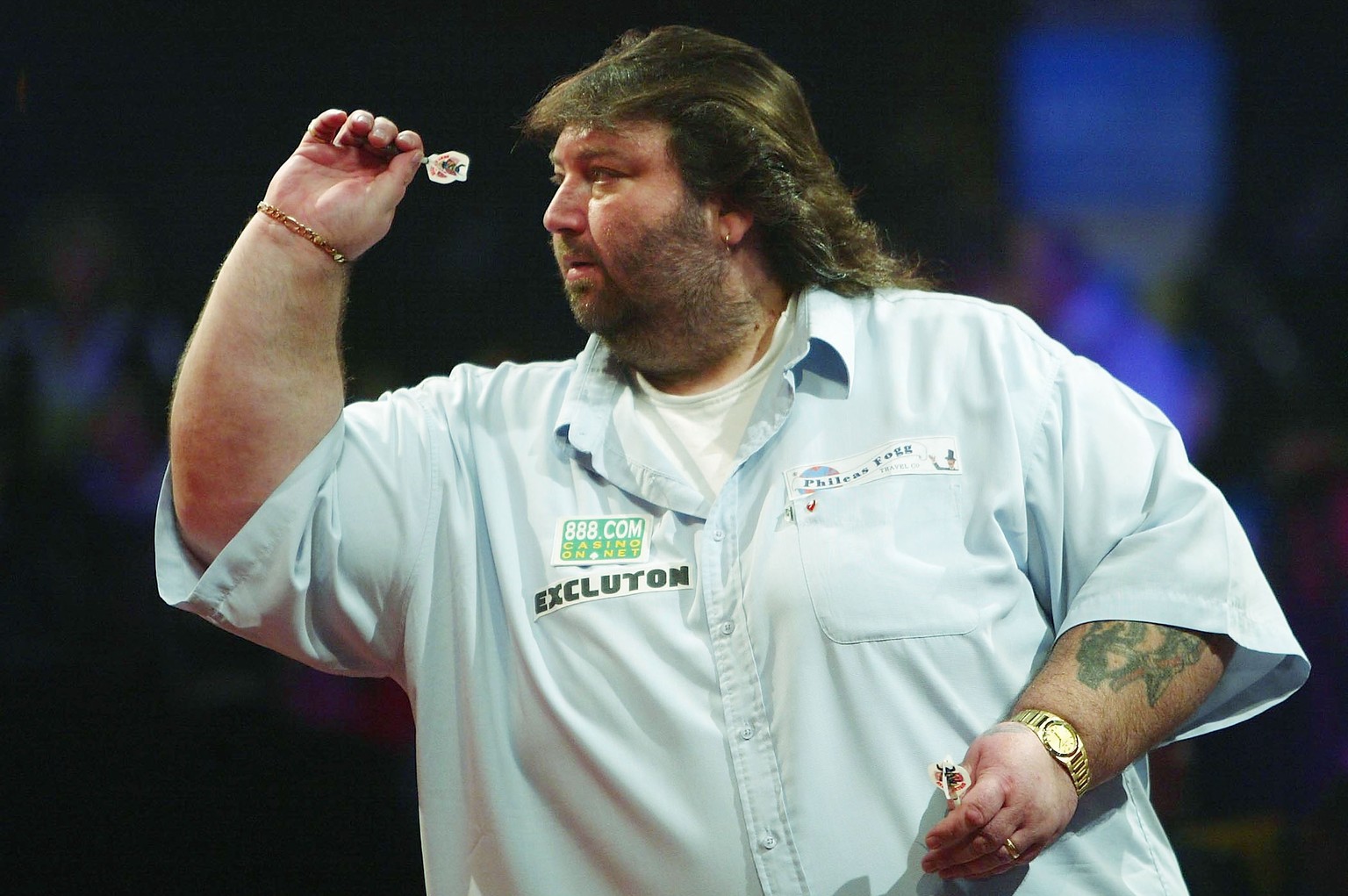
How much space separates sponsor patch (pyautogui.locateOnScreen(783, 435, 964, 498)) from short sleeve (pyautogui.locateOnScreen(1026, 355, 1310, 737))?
0.11 metres

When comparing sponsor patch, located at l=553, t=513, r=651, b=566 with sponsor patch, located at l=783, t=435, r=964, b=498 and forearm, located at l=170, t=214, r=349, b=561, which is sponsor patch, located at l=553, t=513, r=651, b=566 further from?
forearm, located at l=170, t=214, r=349, b=561

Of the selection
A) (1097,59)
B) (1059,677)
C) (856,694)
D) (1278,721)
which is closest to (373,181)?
(856,694)

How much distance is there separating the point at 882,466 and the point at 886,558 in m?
0.13

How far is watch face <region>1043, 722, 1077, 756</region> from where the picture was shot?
133 centimetres

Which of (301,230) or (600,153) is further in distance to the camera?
(600,153)

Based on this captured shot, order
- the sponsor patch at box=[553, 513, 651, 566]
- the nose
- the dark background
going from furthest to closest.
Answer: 1. the dark background
2. the nose
3. the sponsor patch at box=[553, 513, 651, 566]

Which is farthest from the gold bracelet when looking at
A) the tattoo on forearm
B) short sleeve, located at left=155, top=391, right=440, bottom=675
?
the tattoo on forearm

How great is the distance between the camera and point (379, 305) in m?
2.67

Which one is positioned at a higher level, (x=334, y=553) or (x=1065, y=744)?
(x=334, y=553)

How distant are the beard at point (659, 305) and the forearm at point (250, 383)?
425 mm

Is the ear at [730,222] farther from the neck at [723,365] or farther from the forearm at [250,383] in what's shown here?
the forearm at [250,383]

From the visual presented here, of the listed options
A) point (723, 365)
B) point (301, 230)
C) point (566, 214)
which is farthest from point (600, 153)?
point (301, 230)

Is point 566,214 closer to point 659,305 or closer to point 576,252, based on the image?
point 576,252

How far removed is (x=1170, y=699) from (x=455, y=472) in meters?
0.94
